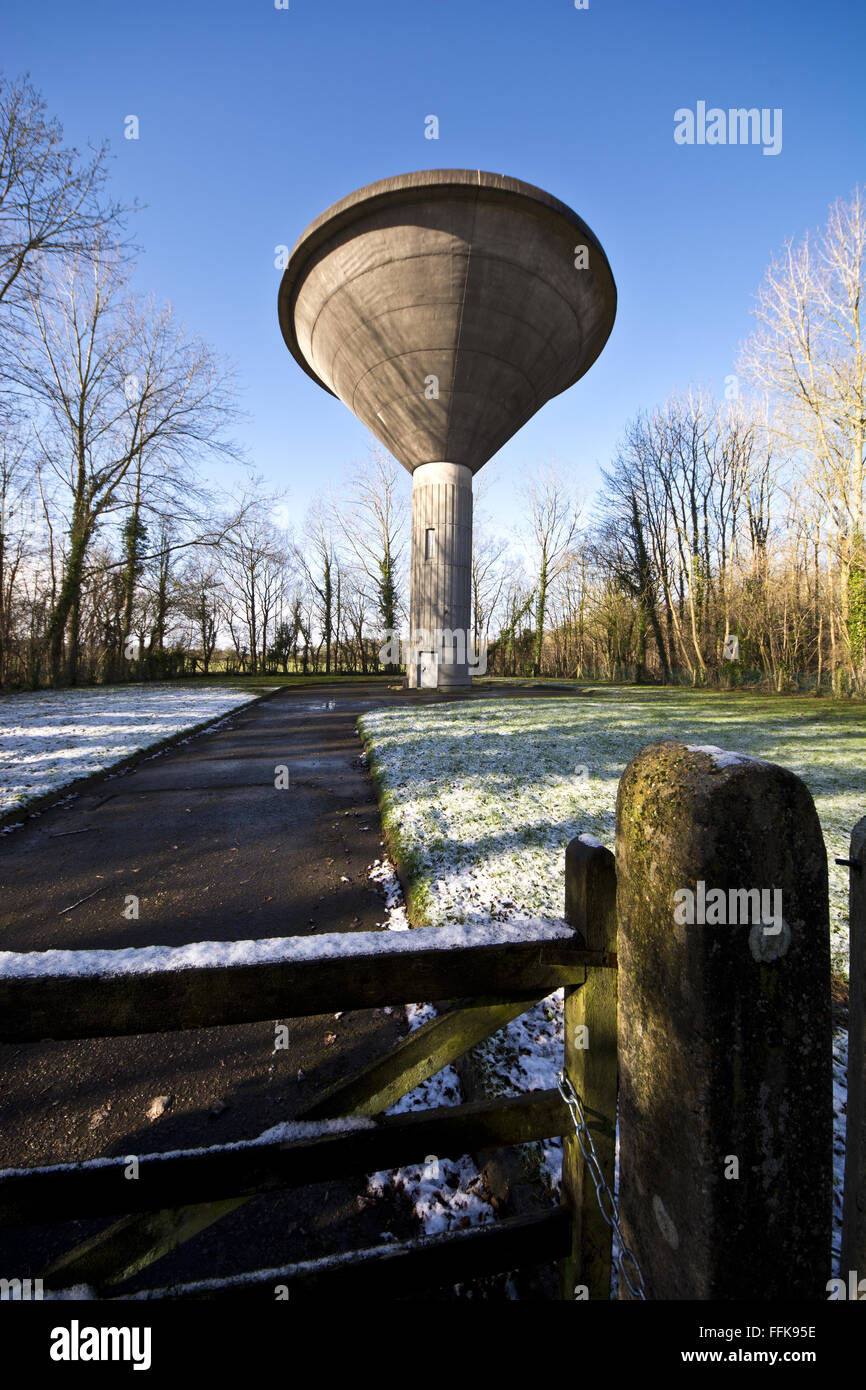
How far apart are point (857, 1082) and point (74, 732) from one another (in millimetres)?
12602

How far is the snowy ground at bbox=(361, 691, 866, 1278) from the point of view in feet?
8.75

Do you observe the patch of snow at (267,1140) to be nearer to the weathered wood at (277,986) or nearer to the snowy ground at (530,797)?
the weathered wood at (277,986)

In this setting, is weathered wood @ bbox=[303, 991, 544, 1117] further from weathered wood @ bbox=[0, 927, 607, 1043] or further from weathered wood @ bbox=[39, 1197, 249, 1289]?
weathered wood @ bbox=[39, 1197, 249, 1289]

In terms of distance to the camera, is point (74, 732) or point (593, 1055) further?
point (74, 732)

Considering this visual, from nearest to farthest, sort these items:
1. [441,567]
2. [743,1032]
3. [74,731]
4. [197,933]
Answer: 1. [743,1032]
2. [197,933]
3. [74,731]
4. [441,567]

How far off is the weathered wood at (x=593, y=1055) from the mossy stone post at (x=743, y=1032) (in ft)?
0.72

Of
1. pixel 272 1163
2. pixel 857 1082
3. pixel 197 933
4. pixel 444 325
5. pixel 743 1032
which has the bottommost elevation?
pixel 197 933

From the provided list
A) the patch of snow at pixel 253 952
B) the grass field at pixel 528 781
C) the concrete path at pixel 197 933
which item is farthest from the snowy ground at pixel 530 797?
the patch of snow at pixel 253 952

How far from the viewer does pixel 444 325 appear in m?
15.4

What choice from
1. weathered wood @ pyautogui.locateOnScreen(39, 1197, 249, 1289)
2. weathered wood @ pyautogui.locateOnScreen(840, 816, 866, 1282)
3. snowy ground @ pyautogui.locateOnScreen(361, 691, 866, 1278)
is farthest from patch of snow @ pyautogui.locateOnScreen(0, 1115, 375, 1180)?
weathered wood @ pyautogui.locateOnScreen(840, 816, 866, 1282)

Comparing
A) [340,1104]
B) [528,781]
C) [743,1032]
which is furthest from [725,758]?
[528,781]

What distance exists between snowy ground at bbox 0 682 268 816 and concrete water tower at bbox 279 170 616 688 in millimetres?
8667

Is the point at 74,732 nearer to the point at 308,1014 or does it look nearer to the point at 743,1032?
the point at 308,1014

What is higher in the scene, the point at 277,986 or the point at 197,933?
the point at 277,986
